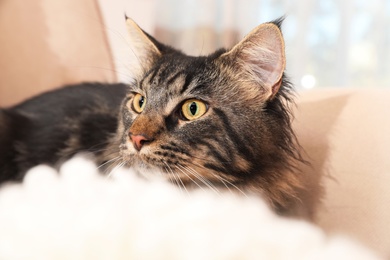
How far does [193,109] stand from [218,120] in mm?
74

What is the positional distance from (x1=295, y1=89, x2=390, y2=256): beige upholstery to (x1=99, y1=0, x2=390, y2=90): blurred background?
4.68 feet

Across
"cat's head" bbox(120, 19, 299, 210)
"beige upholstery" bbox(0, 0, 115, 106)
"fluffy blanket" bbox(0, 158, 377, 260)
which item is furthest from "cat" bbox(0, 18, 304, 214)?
"beige upholstery" bbox(0, 0, 115, 106)

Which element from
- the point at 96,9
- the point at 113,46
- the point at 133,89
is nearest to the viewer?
the point at 133,89

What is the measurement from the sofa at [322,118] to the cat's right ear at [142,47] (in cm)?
48

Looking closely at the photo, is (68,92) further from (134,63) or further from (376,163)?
(376,163)

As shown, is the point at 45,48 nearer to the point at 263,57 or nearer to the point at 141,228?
the point at 263,57

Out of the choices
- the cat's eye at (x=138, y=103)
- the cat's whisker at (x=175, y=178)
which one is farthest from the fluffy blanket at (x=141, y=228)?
the cat's eye at (x=138, y=103)

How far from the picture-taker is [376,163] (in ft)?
3.59

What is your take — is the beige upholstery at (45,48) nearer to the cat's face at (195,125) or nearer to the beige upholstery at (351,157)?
the cat's face at (195,125)

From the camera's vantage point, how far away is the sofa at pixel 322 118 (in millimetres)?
1077

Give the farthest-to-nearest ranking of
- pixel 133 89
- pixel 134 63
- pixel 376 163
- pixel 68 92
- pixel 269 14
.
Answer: pixel 269 14
pixel 68 92
pixel 134 63
pixel 133 89
pixel 376 163

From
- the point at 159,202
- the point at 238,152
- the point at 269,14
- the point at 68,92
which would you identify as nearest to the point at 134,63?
the point at 68,92

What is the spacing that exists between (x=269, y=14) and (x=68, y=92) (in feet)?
5.25

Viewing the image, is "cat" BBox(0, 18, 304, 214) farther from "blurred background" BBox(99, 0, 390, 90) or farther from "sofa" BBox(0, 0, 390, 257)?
"blurred background" BBox(99, 0, 390, 90)
